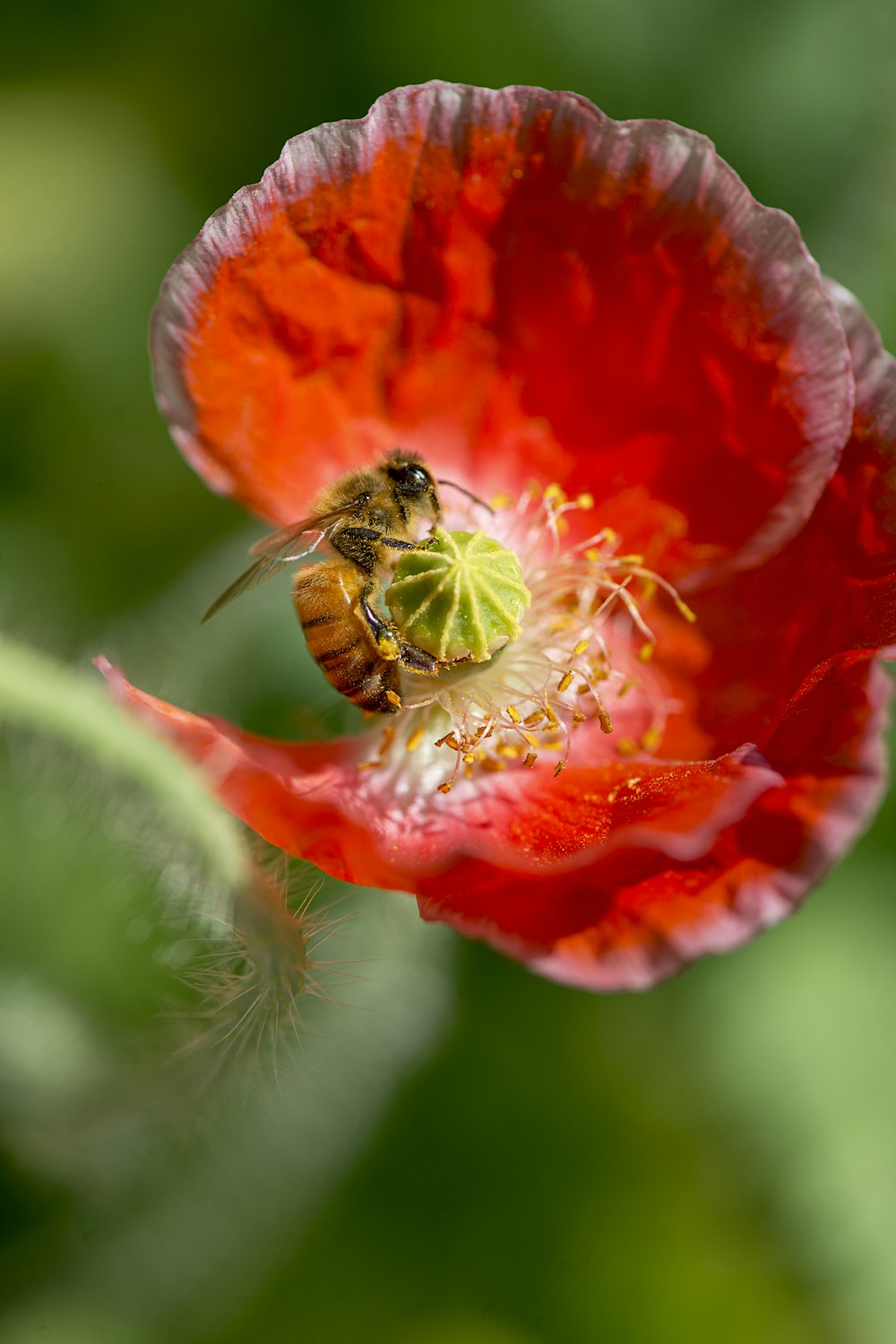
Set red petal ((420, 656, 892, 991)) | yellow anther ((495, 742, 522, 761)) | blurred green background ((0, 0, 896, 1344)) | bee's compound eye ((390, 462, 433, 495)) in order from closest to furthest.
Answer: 1. red petal ((420, 656, 892, 991))
2. bee's compound eye ((390, 462, 433, 495))
3. yellow anther ((495, 742, 522, 761))
4. blurred green background ((0, 0, 896, 1344))

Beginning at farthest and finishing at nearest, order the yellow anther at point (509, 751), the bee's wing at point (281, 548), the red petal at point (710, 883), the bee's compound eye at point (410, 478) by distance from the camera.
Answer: the yellow anther at point (509, 751), the bee's compound eye at point (410, 478), the bee's wing at point (281, 548), the red petal at point (710, 883)

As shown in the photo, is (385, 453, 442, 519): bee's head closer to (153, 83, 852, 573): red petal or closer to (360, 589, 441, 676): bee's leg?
(360, 589, 441, 676): bee's leg

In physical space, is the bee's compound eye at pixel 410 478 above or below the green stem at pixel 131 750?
above

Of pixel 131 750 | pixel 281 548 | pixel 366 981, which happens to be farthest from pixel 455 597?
pixel 366 981

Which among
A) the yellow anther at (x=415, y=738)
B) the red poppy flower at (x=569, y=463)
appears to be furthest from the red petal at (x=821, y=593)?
the yellow anther at (x=415, y=738)

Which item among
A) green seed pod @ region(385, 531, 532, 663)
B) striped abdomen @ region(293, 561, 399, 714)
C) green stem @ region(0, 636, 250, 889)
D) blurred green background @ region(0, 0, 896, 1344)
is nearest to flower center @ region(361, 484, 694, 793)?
green seed pod @ region(385, 531, 532, 663)

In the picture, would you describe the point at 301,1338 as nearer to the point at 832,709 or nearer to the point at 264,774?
the point at 264,774

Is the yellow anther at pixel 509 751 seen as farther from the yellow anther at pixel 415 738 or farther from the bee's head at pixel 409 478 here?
the bee's head at pixel 409 478
